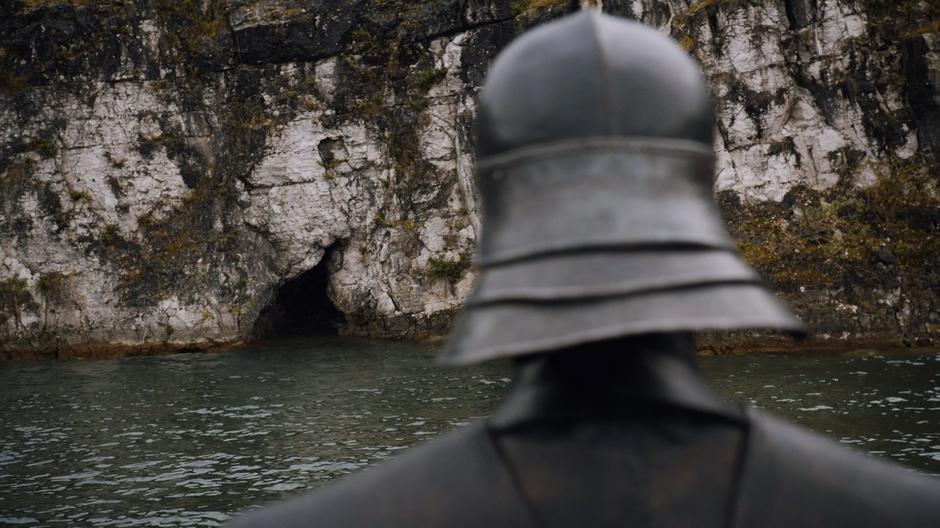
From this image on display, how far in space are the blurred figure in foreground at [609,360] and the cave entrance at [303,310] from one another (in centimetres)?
2500

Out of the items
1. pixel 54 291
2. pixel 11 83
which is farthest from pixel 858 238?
pixel 11 83

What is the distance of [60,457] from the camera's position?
43.5ft

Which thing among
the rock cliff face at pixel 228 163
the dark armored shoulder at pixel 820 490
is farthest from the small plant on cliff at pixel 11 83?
the dark armored shoulder at pixel 820 490

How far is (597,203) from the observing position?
3.89 feet

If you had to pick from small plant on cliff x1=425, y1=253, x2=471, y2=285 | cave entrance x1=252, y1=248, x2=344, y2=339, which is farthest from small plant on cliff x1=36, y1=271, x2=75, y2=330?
small plant on cliff x1=425, y1=253, x2=471, y2=285

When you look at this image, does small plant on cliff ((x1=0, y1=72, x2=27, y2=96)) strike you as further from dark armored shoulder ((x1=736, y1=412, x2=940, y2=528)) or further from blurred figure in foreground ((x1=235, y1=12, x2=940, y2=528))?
dark armored shoulder ((x1=736, y1=412, x2=940, y2=528))

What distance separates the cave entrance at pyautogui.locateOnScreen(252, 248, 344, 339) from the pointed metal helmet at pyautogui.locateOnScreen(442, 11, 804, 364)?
25040mm

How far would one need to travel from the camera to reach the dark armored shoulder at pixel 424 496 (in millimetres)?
1229

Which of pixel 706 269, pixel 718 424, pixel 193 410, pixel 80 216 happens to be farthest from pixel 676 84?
pixel 80 216

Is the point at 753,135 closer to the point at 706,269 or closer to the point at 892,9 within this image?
the point at 892,9

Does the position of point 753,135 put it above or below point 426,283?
above

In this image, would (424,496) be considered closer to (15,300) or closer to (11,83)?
(15,300)

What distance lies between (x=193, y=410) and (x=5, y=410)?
360 cm

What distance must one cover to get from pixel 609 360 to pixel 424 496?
321mm
